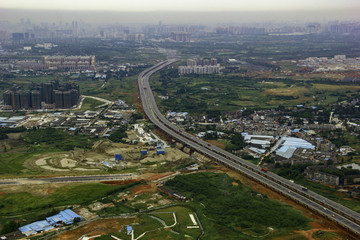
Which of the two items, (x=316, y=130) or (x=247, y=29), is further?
(x=247, y=29)

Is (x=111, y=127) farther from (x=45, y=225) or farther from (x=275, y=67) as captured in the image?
(x=275, y=67)

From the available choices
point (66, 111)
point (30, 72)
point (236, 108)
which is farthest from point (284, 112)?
point (30, 72)

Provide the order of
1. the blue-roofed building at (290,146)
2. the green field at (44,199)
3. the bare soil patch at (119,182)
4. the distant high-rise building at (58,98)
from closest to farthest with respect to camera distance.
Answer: the green field at (44,199), the bare soil patch at (119,182), the blue-roofed building at (290,146), the distant high-rise building at (58,98)

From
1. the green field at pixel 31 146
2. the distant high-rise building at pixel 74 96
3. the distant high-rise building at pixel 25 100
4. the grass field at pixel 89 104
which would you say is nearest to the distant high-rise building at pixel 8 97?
the distant high-rise building at pixel 25 100

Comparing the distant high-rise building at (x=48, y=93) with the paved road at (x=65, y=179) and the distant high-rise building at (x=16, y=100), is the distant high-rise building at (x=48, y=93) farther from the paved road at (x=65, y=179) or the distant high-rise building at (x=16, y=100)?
the paved road at (x=65, y=179)

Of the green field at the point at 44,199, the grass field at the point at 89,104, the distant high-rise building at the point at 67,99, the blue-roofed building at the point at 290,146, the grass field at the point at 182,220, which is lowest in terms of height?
the green field at the point at 44,199

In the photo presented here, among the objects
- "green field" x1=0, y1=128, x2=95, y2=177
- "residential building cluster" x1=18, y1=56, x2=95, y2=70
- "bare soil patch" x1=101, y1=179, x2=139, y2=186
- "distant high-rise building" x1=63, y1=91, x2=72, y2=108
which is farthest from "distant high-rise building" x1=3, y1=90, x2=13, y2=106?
"residential building cluster" x1=18, y1=56, x2=95, y2=70
